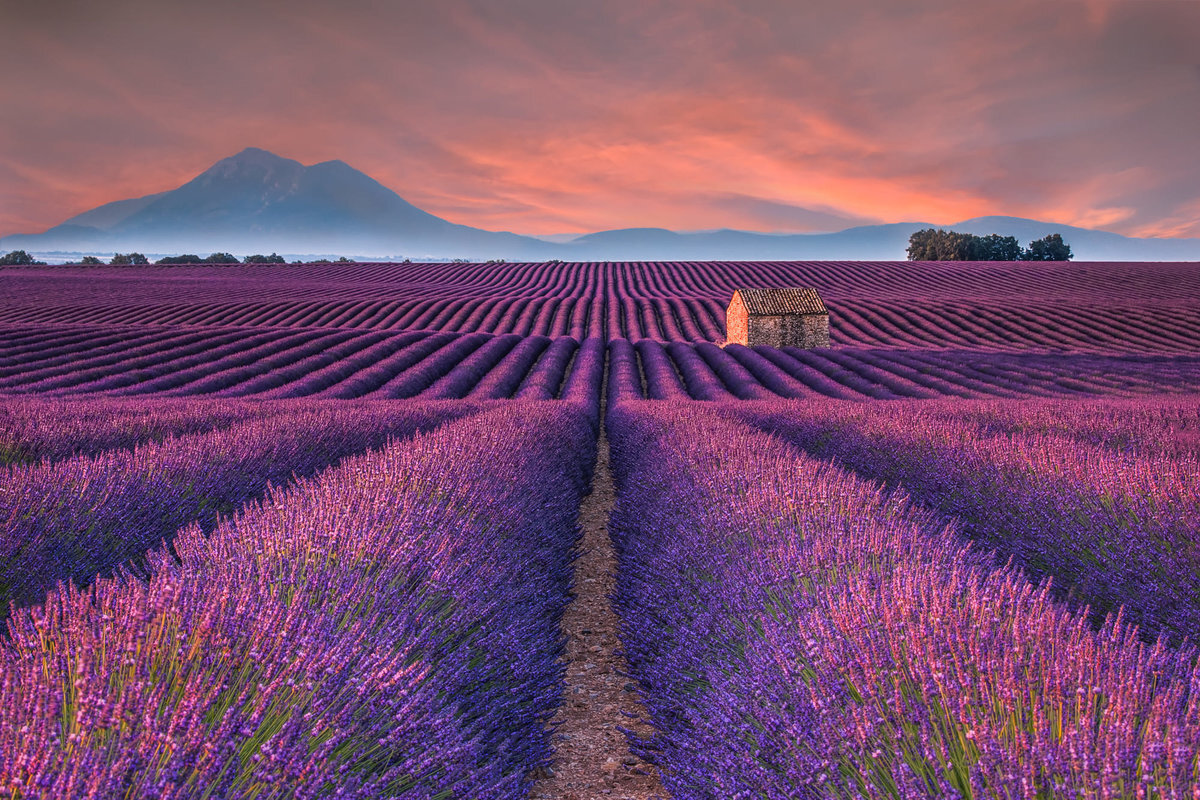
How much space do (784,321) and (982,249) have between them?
63037mm

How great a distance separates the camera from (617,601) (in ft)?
14.8

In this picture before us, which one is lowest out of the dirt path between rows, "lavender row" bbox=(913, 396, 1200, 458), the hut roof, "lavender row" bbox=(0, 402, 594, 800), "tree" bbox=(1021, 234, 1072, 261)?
the dirt path between rows

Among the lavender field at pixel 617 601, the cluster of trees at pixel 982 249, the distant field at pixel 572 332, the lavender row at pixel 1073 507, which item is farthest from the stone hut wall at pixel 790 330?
the cluster of trees at pixel 982 249

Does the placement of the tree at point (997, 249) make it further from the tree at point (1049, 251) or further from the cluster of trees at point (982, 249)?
the tree at point (1049, 251)

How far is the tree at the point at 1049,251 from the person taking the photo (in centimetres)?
7600

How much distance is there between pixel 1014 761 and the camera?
1.48 m

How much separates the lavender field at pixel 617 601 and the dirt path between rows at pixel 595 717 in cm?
6

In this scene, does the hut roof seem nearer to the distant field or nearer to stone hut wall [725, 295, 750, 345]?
stone hut wall [725, 295, 750, 345]

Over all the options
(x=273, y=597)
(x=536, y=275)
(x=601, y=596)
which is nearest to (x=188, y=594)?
(x=273, y=597)

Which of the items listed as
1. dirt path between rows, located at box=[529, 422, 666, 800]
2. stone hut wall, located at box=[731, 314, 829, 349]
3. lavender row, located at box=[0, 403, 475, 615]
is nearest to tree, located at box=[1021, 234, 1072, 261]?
stone hut wall, located at box=[731, 314, 829, 349]

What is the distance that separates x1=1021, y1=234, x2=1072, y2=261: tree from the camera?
7600 cm

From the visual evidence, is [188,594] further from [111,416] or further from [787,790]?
[111,416]

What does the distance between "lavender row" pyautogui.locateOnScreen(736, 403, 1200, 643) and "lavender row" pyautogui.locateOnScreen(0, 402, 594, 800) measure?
278cm

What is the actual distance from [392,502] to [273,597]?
1.38 meters
